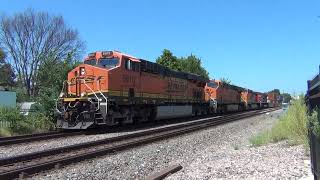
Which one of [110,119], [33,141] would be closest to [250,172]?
[33,141]

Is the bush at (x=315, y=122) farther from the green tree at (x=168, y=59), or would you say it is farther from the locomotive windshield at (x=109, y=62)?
the green tree at (x=168, y=59)

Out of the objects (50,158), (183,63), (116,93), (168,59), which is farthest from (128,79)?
(183,63)

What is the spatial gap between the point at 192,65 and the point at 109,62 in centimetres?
5528

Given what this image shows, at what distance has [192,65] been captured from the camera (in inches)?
3073

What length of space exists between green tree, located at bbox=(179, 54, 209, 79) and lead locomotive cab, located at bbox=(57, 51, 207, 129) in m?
47.3

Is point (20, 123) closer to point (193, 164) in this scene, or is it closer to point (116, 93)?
point (116, 93)

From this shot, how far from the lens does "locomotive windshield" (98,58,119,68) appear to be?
76.3ft

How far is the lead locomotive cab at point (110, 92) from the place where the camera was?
21.6 metres

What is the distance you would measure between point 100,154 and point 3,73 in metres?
62.7

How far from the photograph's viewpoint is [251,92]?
67.4 metres

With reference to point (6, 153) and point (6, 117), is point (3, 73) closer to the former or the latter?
point (6, 117)

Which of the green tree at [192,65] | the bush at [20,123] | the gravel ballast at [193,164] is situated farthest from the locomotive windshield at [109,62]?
the green tree at [192,65]

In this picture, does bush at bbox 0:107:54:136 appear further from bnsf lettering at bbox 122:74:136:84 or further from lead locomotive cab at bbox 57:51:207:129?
bnsf lettering at bbox 122:74:136:84

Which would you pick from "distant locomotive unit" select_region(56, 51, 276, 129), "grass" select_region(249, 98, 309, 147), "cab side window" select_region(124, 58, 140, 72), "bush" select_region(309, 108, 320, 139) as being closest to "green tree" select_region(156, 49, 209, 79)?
"distant locomotive unit" select_region(56, 51, 276, 129)
